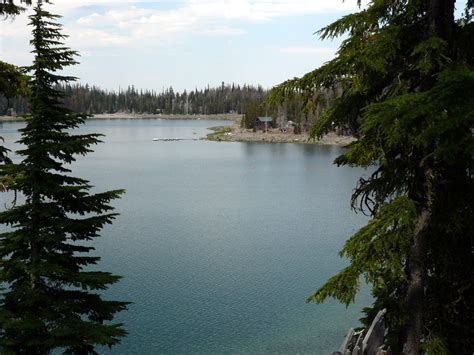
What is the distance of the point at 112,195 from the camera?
44.4 ft

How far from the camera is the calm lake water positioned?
25.8 m

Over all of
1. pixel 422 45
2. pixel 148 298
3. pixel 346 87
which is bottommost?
pixel 148 298

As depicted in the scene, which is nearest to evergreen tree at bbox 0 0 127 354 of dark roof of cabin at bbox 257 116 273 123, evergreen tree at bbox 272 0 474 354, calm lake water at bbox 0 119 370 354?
evergreen tree at bbox 272 0 474 354

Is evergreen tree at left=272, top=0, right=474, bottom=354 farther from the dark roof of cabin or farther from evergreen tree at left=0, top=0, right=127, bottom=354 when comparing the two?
the dark roof of cabin

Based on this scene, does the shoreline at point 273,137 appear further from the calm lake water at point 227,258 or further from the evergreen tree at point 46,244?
the evergreen tree at point 46,244

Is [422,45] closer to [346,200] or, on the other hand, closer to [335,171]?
[346,200]

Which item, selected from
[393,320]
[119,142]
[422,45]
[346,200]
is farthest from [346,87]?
[119,142]

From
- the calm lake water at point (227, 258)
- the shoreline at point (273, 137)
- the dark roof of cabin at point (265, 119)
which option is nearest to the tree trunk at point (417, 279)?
the calm lake water at point (227, 258)

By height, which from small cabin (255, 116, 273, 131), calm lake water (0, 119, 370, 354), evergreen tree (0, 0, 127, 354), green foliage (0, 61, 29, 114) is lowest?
calm lake water (0, 119, 370, 354)

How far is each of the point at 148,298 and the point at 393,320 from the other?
896 inches

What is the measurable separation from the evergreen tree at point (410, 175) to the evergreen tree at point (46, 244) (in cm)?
624

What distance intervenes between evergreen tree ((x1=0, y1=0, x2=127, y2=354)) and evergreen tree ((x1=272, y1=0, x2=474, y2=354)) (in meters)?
6.24

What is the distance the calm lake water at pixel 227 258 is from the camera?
1015 inches

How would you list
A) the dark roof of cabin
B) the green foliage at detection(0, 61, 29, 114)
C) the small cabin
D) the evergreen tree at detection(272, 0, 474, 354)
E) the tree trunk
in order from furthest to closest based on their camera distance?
the small cabin < the dark roof of cabin < the green foliage at detection(0, 61, 29, 114) < the tree trunk < the evergreen tree at detection(272, 0, 474, 354)
